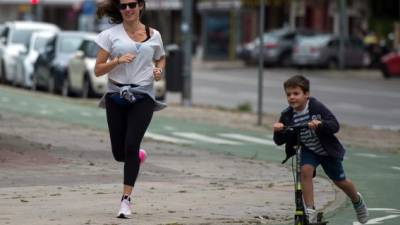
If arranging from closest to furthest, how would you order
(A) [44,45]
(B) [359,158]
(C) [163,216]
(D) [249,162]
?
(C) [163,216] < (D) [249,162] < (B) [359,158] < (A) [44,45]

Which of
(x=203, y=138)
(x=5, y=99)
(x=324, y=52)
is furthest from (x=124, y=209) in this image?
(x=324, y=52)

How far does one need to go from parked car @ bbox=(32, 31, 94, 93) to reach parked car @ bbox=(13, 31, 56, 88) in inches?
23.7

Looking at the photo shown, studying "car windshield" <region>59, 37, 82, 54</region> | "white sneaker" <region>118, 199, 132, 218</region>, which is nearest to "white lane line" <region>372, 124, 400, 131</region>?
"car windshield" <region>59, 37, 82, 54</region>

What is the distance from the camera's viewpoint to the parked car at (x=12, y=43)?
35.5 meters

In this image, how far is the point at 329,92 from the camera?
35969mm

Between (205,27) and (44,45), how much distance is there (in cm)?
2793

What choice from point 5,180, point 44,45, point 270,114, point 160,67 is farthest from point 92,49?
point 160,67

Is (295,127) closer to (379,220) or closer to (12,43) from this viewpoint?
(379,220)

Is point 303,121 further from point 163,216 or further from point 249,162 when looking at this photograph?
point 249,162

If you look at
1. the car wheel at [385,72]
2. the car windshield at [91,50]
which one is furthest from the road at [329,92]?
the car windshield at [91,50]

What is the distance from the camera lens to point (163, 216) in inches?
391

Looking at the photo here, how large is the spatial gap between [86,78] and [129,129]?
2022 cm

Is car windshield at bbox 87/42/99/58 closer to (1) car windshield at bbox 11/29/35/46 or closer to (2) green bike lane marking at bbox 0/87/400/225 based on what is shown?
(2) green bike lane marking at bbox 0/87/400/225

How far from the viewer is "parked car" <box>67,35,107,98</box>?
2961 cm
